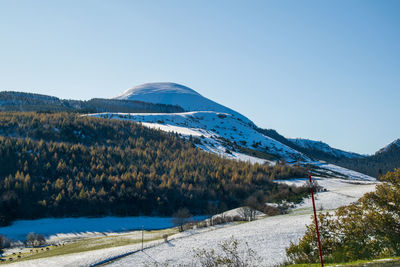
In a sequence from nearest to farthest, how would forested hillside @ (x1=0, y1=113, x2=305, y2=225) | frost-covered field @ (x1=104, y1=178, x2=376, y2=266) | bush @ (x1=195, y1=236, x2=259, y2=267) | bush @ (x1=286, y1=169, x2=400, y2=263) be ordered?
bush @ (x1=286, y1=169, x2=400, y2=263)
bush @ (x1=195, y1=236, x2=259, y2=267)
frost-covered field @ (x1=104, y1=178, x2=376, y2=266)
forested hillside @ (x1=0, y1=113, x2=305, y2=225)

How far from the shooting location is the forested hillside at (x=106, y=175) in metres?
82.1

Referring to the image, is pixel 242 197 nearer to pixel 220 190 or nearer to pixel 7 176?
pixel 220 190

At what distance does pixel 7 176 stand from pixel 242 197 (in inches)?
2490

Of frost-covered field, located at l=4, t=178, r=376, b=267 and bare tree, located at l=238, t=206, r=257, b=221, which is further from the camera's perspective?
bare tree, located at l=238, t=206, r=257, b=221

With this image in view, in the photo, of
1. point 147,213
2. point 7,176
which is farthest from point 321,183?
point 7,176

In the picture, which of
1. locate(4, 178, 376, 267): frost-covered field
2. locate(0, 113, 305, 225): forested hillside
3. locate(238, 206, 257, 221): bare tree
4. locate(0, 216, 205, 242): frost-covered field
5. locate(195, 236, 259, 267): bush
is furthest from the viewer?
locate(0, 113, 305, 225): forested hillside

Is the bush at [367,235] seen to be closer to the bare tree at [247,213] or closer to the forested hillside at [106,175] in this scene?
the bare tree at [247,213]

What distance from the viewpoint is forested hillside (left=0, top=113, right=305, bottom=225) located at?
269 ft

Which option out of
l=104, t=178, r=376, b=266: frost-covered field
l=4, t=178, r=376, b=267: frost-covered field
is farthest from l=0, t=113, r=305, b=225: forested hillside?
l=4, t=178, r=376, b=267: frost-covered field

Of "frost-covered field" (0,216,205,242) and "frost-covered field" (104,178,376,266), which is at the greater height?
"frost-covered field" (104,178,376,266)

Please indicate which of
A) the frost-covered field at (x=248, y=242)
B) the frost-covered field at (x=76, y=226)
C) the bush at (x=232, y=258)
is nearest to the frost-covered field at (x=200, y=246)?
the frost-covered field at (x=248, y=242)

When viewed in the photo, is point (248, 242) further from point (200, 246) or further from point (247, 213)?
point (247, 213)

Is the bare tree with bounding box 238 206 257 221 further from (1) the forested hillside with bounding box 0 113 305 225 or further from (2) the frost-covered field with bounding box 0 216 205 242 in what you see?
(2) the frost-covered field with bounding box 0 216 205 242

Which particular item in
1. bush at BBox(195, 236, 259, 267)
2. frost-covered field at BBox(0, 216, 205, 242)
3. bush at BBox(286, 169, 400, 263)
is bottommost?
frost-covered field at BBox(0, 216, 205, 242)
